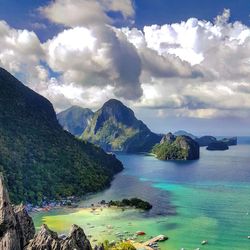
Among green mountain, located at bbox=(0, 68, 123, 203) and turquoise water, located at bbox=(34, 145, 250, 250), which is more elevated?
green mountain, located at bbox=(0, 68, 123, 203)

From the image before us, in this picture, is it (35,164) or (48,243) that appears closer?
(48,243)

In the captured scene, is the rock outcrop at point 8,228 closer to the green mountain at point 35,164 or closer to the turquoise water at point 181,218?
the turquoise water at point 181,218

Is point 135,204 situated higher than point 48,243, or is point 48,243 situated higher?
point 48,243

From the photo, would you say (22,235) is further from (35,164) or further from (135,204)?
(35,164)

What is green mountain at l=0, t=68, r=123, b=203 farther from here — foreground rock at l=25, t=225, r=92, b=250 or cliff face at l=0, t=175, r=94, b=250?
foreground rock at l=25, t=225, r=92, b=250

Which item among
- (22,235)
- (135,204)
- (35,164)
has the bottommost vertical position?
(135,204)

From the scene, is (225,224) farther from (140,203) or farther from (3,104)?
(3,104)

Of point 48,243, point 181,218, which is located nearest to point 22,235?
point 48,243

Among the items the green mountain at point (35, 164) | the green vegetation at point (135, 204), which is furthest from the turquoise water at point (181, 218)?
the green mountain at point (35, 164)

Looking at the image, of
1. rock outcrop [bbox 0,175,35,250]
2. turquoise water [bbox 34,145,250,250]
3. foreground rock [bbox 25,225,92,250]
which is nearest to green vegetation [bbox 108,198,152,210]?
turquoise water [bbox 34,145,250,250]

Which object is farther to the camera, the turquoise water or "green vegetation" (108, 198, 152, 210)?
"green vegetation" (108, 198, 152, 210)

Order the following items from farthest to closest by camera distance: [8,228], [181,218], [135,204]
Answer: [135,204] → [181,218] → [8,228]

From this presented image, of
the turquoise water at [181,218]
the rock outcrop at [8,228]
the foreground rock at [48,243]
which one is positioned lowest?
the turquoise water at [181,218]
